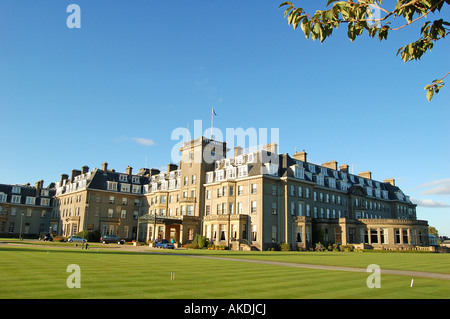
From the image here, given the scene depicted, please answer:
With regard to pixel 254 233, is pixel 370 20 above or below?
above

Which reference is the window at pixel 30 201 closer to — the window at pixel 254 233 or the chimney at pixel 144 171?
the chimney at pixel 144 171

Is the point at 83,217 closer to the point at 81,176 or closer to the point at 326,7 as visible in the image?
the point at 81,176

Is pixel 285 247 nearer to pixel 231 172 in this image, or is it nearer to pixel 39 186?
pixel 231 172

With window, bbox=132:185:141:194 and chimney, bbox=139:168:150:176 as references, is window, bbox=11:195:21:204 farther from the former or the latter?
window, bbox=132:185:141:194

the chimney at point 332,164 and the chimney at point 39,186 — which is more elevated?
the chimney at point 332,164

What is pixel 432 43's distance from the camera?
808 cm

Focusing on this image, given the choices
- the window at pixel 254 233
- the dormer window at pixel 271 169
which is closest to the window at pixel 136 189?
the window at pixel 254 233

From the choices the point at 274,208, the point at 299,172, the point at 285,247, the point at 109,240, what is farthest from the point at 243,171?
the point at 109,240

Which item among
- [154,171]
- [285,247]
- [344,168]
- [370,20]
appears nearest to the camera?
[370,20]

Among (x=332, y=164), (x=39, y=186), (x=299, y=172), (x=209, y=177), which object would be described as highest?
(x=332, y=164)

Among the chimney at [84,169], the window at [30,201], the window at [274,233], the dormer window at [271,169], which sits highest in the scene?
the chimney at [84,169]

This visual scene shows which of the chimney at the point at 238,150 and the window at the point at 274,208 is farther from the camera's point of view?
the chimney at the point at 238,150

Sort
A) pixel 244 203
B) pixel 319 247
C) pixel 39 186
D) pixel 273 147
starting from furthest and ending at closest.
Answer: pixel 39 186
pixel 273 147
pixel 244 203
pixel 319 247
